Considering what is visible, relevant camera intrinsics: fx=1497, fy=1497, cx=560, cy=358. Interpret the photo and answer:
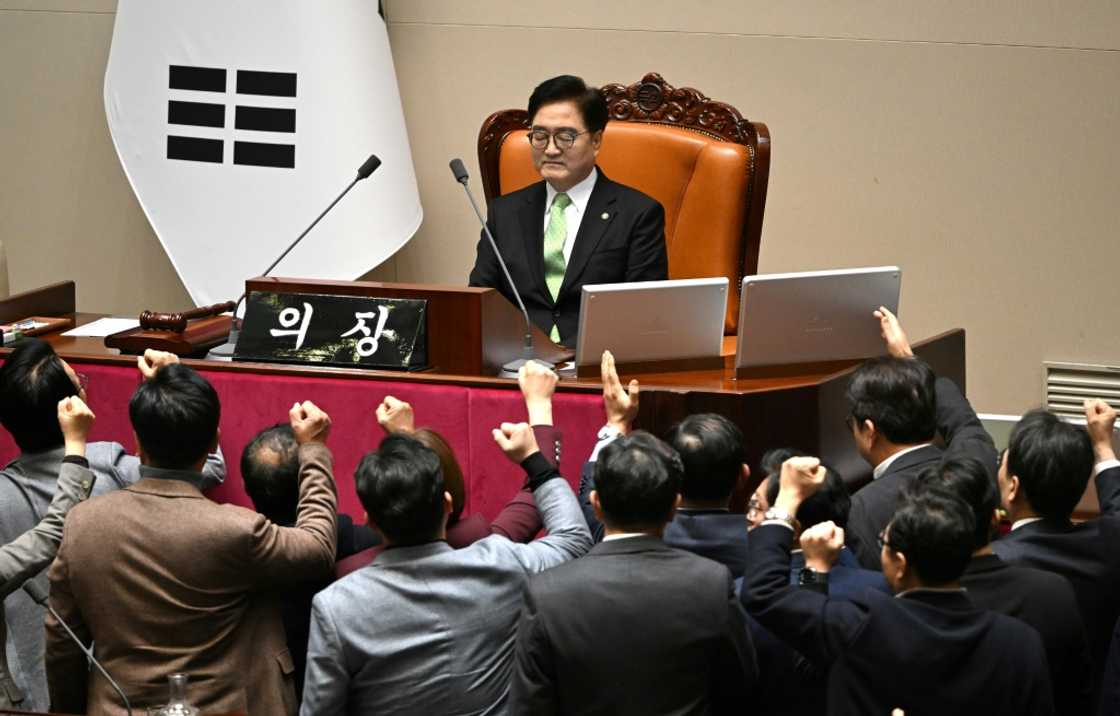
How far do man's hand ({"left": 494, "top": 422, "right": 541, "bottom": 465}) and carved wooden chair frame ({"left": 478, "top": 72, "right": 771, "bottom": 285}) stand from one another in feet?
6.35

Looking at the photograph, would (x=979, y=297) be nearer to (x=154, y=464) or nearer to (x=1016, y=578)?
(x=1016, y=578)

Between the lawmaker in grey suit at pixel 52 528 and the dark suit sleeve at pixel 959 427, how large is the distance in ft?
5.21

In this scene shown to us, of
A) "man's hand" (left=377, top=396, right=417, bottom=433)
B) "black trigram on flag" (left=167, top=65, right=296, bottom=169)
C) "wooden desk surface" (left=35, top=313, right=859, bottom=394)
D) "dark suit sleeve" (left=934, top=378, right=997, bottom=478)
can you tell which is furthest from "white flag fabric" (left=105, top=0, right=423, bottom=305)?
"dark suit sleeve" (left=934, top=378, right=997, bottom=478)

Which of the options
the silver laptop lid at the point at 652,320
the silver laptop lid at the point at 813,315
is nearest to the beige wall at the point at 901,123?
the silver laptop lid at the point at 813,315

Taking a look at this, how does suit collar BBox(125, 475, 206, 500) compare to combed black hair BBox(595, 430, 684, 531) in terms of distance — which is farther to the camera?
suit collar BBox(125, 475, 206, 500)

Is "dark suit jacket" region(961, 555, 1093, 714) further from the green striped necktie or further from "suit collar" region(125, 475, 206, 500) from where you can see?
the green striped necktie

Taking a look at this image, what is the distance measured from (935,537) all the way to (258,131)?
3.48 metres

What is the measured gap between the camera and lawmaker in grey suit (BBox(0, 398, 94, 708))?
2.50 metres

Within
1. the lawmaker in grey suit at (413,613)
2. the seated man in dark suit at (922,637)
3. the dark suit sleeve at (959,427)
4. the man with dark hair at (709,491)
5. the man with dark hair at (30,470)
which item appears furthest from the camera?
the dark suit sleeve at (959,427)

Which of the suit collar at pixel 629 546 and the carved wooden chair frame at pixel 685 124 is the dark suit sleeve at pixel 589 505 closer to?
the suit collar at pixel 629 546

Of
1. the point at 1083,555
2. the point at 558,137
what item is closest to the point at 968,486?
the point at 1083,555

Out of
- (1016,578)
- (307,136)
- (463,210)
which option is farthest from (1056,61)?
(1016,578)

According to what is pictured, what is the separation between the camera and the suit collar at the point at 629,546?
2.21 m

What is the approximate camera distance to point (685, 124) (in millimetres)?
4523
